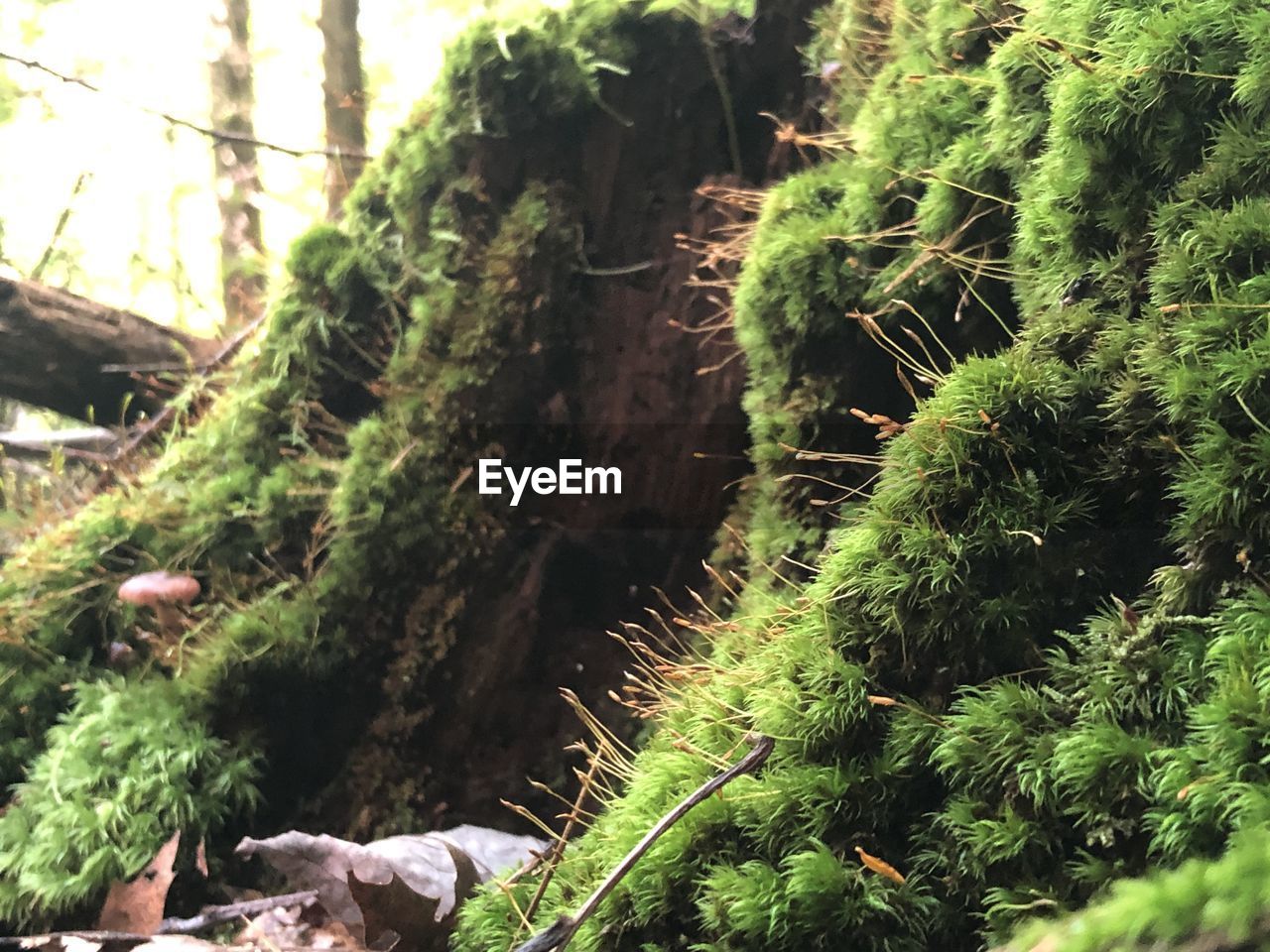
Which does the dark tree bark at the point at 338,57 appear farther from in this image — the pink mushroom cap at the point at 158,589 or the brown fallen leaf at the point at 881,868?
the brown fallen leaf at the point at 881,868

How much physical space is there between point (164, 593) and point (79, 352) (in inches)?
57.3

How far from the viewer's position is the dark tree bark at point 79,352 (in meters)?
2.77

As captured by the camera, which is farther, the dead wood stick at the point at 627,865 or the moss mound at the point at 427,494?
the moss mound at the point at 427,494

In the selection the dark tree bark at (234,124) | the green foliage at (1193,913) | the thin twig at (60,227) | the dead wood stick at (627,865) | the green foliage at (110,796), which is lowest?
the green foliage at (110,796)

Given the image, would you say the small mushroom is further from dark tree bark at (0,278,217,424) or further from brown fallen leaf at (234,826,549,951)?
dark tree bark at (0,278,217,424)

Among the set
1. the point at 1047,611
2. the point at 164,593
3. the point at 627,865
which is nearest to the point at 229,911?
the point at 164,593

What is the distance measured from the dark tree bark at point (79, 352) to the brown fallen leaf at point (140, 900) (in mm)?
1692

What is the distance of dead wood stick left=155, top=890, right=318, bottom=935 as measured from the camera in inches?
59.9

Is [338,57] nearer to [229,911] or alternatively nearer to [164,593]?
[164,593]

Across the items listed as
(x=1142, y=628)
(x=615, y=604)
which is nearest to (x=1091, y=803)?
(x=1142, y=628)

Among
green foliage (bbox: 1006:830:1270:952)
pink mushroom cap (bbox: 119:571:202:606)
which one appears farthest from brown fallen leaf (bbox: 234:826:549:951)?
green foliage (bbox: 1006:830:1270:952)

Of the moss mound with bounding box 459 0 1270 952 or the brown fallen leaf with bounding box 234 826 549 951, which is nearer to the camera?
the moss mound with bounding box 459 0 1270 952

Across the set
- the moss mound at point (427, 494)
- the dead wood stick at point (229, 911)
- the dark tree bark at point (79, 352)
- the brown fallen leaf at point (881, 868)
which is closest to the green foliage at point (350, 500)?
the moss mound at point (427, 494)

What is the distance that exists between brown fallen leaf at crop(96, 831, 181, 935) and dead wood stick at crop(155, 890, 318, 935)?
35 mm
